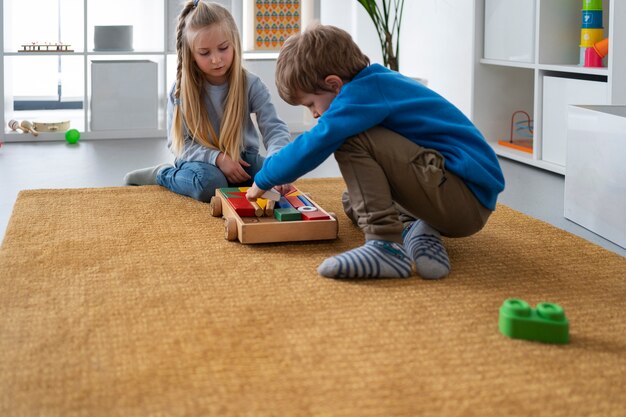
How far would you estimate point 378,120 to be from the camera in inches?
56.9

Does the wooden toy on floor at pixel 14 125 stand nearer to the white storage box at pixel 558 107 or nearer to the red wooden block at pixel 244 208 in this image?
the red wooden block at pixel 244 208

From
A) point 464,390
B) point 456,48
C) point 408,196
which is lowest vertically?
point 464,390

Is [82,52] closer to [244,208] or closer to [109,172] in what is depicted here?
[109,172]

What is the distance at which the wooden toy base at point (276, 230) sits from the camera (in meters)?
1.64

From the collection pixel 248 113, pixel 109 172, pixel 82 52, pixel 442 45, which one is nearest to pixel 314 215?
pixel 248 113

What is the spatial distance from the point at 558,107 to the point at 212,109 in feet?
3.67

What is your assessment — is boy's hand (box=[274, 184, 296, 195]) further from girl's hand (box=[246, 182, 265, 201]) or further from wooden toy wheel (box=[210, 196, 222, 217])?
girl's hand (box=[246, 182, 265, 201])

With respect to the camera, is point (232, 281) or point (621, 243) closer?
point (232, 281)

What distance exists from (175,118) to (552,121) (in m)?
1.21

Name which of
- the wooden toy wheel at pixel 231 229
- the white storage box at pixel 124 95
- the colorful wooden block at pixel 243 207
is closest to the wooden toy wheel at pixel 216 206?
the colorful wooden block at pixel 243 207

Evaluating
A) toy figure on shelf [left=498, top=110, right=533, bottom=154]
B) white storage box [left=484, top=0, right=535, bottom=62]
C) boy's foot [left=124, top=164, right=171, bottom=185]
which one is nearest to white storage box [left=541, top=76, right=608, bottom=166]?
white storage box [left=484, top=0, right=535, bottom=62]

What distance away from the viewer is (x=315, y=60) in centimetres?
148

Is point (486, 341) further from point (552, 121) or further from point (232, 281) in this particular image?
point (552, 121)

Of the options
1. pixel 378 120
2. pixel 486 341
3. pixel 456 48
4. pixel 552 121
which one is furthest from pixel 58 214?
pixel 456 48
